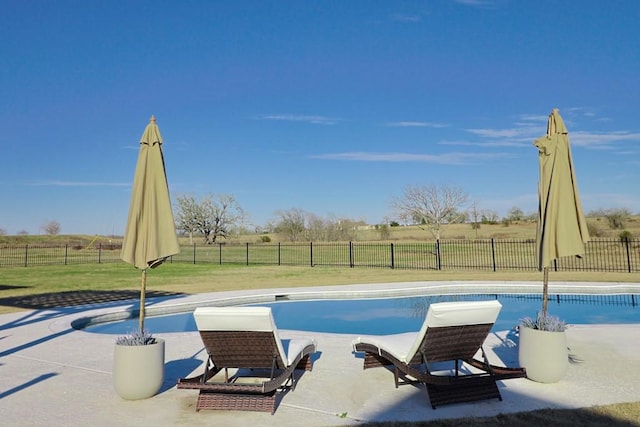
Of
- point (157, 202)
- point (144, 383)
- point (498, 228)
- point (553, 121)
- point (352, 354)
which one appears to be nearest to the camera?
point (144, 383)

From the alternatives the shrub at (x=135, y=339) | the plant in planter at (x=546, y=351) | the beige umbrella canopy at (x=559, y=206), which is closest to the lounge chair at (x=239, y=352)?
the shrub at (x=135, y=339)

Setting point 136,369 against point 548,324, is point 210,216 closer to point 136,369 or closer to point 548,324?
point 136,369

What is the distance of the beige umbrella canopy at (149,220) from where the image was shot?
448 cm

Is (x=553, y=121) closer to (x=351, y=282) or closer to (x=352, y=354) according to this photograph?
(x=352, y=354)

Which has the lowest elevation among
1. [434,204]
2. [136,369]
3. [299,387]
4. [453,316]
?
[299,387]

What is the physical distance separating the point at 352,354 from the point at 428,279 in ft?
32.6

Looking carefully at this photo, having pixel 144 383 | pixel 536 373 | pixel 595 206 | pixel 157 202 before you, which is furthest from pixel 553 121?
pixel 595 206

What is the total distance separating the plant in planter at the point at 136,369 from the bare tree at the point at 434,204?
34997mm

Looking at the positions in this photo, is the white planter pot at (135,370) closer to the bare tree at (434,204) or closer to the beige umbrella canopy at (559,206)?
the beige umbrella canopy at (559,206)

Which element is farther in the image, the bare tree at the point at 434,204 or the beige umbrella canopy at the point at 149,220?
the bare tree at the point at 434,204

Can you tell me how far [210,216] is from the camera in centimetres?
5234

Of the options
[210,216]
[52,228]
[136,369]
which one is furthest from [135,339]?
[52,228]

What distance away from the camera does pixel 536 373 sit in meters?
4.59

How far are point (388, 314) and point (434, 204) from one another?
1135 inches
